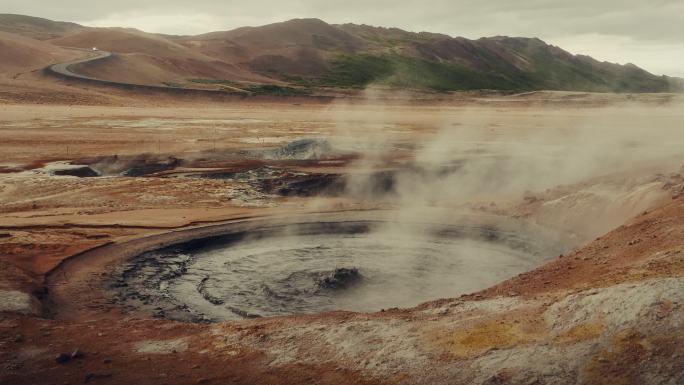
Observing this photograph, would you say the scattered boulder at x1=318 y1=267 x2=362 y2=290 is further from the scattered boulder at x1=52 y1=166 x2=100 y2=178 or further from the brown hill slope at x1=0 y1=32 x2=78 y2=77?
the brown hill slope at x1=0 y1=32 x2=78 y2=77

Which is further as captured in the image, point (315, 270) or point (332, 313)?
point (315, 270)

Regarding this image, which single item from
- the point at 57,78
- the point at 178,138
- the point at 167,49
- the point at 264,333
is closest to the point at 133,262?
the point at 264,333

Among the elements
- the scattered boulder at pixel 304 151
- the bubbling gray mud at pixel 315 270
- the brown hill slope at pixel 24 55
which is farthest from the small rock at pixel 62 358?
the brown hill slope at pixel 24 55

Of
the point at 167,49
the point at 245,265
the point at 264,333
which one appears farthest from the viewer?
the point at 167,49

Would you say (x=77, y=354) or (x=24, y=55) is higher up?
(x=24, y=55)

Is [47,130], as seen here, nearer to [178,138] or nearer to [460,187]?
[178,138]

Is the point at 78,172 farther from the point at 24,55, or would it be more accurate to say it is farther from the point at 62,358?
the point at 24,55

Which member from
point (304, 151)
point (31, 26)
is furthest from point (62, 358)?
point (31, 26)
